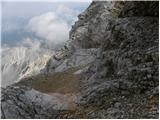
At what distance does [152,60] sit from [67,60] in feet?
105

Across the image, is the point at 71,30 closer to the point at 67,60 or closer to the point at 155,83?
the point at 67,60

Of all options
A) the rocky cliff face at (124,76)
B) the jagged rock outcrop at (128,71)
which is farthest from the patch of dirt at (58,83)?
the jagged rock outcrop at (128,71)

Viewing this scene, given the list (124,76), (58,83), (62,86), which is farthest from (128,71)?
(58,83)

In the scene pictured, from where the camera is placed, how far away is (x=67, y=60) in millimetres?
56219

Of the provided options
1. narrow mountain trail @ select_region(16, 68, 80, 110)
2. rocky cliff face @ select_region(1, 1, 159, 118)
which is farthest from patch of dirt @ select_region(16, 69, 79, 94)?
rocky cliff face @ select_region(1, 1, 159, 118)

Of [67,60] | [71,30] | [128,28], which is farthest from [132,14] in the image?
[71,30]

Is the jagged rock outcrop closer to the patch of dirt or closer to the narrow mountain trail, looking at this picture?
the narrow mountain trail

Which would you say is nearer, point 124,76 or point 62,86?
point 124,76

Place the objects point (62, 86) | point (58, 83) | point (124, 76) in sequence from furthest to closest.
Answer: point (58, 83) → point (62, 86) → point (124, 76)

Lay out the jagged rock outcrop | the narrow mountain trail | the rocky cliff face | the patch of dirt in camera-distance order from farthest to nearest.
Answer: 1. the patch of dirt
2. the narrow mountain trail
3. the rocky cliff face
4. the jagged rock outcrop

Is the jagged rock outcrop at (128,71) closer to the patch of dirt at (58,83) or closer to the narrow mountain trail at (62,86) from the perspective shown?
the narrow mountain trail at (62,86)

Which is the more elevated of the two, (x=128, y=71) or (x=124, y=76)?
(x=128, y=71)

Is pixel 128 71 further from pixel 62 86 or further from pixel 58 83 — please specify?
pixel 58 83

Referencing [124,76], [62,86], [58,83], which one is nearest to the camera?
[124,76]
